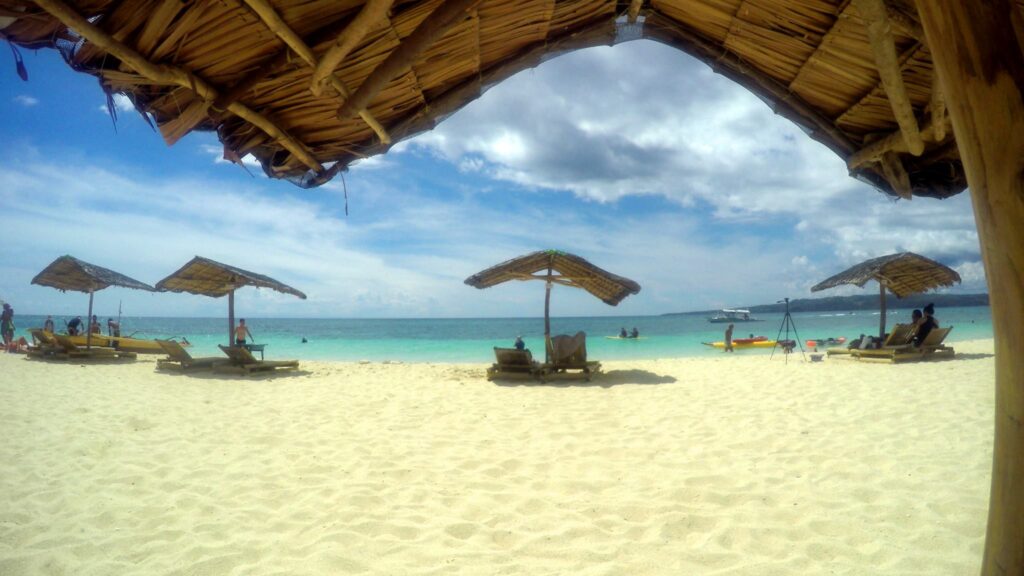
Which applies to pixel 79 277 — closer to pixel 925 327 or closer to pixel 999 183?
pixel 999 183

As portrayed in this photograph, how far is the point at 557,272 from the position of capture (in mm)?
10945

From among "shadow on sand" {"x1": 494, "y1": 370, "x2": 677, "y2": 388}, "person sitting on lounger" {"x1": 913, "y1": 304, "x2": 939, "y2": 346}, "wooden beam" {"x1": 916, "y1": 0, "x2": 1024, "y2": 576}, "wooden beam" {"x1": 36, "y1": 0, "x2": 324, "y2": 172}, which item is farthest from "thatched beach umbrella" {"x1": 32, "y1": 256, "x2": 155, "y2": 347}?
"person sitting on lounger" {"x1": 913, "y1": 304, "x2": 939, "y2": 346}

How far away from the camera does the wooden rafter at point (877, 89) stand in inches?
77.2

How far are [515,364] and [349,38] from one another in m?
8.08

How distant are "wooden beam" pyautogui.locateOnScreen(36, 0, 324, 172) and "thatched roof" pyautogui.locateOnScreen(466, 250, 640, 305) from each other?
24.4 ft

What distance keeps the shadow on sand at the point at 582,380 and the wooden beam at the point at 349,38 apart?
290 inches

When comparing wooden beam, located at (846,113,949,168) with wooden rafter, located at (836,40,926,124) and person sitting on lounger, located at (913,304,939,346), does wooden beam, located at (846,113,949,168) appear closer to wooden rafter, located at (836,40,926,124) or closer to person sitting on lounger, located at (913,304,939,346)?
wooden rafter, located at (836,40,926,124)

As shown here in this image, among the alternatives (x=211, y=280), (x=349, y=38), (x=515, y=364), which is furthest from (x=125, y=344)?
(x=349, y=38)

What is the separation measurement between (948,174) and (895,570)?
199 cm

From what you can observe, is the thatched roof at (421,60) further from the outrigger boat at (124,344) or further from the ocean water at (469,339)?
the ocean water at (469,339)

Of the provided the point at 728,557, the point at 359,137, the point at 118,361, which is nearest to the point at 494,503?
the point at 728,557

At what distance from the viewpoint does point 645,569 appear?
251 cm

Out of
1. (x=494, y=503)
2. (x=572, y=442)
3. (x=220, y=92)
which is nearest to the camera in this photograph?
(x=220, y=92)

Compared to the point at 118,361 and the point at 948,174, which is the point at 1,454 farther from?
the point at 118,361
